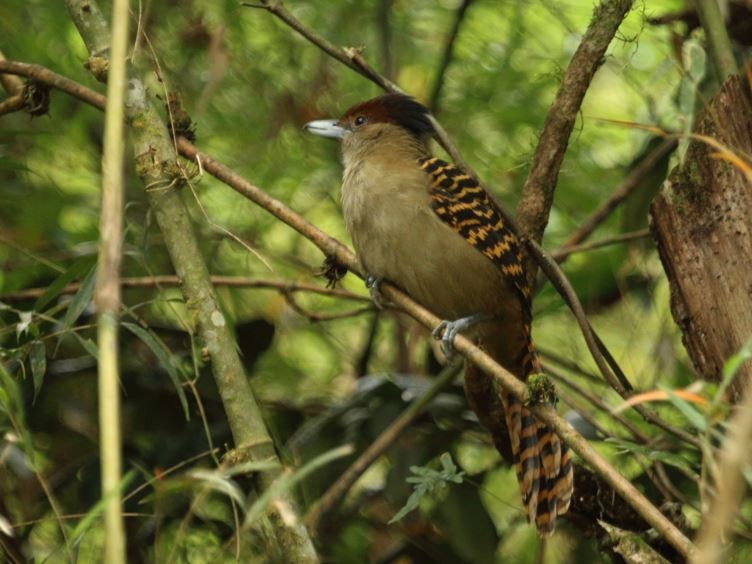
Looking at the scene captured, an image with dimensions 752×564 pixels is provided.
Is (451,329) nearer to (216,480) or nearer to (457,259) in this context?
(457,259)

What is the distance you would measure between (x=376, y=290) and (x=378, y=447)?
524mm

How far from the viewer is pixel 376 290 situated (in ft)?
11.8

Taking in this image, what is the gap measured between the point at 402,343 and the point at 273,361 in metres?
0.55

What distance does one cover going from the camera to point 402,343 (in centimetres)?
459

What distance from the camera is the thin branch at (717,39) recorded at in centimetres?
307

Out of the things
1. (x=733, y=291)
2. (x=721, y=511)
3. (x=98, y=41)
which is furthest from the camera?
(x=98, y=41)

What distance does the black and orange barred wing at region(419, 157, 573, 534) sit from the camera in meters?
3.23

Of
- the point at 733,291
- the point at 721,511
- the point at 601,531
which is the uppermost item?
the point at 721,511

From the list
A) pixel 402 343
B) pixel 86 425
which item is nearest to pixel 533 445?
pixel 402 343

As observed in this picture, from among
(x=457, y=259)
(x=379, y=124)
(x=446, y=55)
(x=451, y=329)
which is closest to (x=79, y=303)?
(x=451, y=329)

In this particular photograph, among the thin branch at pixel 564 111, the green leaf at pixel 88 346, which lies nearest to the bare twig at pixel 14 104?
the green leaf at pixel 88 346

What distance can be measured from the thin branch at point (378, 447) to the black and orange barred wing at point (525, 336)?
22 centimetres

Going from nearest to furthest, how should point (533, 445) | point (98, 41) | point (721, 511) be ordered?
point (721, 511) < point (98, 41) < point (533, 445)

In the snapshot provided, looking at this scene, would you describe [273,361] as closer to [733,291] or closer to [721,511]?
[733,291]
